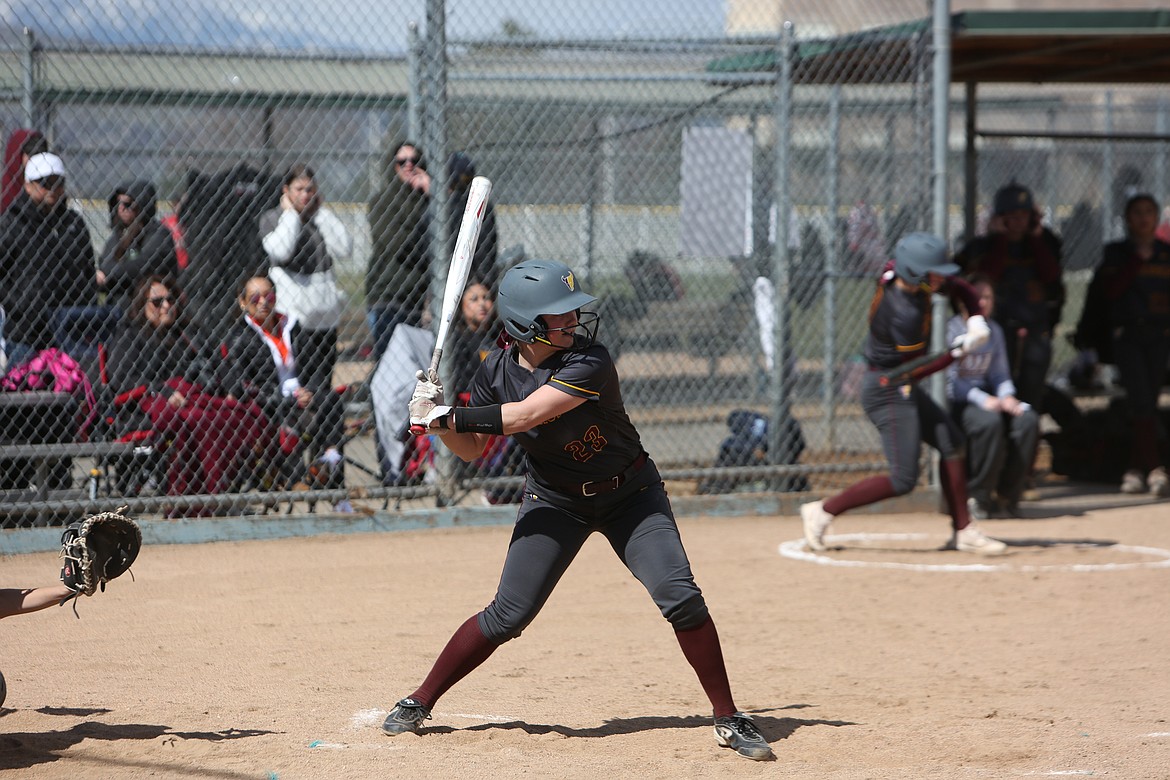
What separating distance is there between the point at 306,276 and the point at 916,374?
359 cm

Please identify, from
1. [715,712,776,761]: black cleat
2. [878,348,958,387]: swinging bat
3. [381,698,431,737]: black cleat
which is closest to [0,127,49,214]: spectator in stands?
[381,698,431,737]: black cleat

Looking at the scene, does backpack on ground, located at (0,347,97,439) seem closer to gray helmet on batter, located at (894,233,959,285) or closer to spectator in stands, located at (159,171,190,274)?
spectator in stands, located at (159,171,190,274)

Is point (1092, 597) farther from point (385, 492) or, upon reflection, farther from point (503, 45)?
point (503, 45)

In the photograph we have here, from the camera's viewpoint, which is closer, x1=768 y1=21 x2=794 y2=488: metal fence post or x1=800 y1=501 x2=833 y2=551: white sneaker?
x1=800 y1=501 x2=833 y2=551: white sneaker

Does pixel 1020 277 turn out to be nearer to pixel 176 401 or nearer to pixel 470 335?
pixel 470 335

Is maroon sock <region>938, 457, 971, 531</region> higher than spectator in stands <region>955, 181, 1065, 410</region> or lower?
lower

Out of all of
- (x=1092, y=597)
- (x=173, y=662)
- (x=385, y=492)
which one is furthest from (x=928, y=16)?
(x=173, y=662)

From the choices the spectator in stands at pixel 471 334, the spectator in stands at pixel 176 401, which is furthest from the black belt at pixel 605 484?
the spectator in stands at pixel 176 401

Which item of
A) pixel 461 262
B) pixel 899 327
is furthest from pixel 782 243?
pixel 461 262

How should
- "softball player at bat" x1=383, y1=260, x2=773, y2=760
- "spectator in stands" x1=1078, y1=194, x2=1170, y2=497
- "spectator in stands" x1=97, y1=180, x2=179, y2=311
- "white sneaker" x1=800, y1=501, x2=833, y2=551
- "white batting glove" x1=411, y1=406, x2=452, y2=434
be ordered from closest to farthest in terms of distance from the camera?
"white batting glove" x1=411, y1=406, x2=452, y2=434 < "softball player at bat" x1=383, y1=260, x2=773, y2=760 < "white sneaker" x1=800, y1=501, x2=833, y2=551 < "spectator in stands" x1=97, y1=180, x2=179, y2=311 < "spectator in stands" x1=1078, y1=194, x2=1170, y2=497

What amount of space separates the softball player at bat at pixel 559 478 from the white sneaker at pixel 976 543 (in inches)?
140

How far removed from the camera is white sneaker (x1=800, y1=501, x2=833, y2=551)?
22.9 ft

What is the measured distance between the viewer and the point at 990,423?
7711mm

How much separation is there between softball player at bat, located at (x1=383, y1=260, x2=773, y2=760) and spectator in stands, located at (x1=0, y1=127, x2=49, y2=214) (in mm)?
3918
